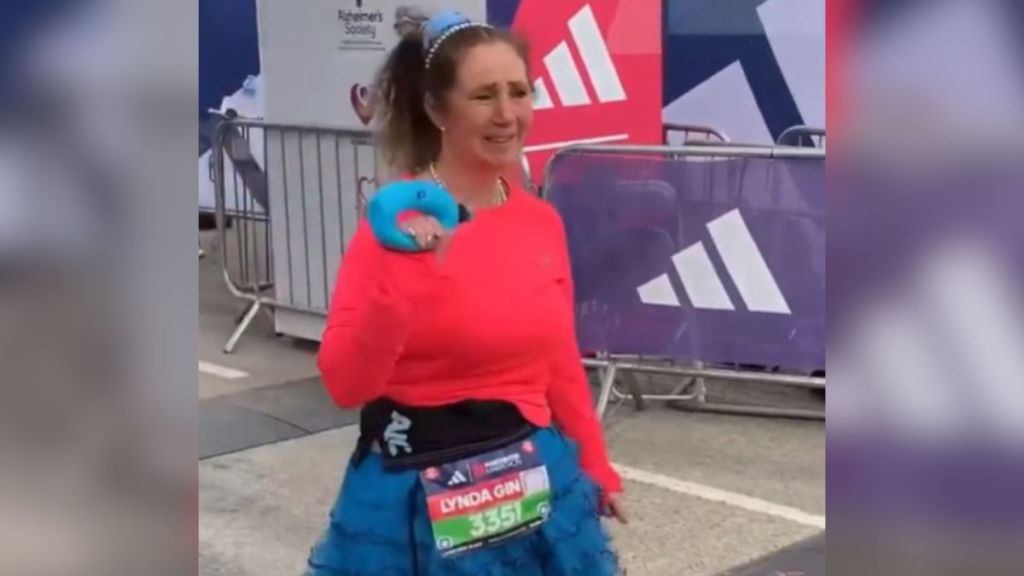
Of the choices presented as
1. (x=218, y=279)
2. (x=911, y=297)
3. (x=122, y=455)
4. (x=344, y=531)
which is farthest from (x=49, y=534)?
(x=218, y=279)

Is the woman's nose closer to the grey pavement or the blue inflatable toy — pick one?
the blue inflatable toy

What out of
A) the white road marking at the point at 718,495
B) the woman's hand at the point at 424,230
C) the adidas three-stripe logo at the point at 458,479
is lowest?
the white road marking at the point at 718,495

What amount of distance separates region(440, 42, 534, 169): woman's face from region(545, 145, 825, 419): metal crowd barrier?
3.17 m

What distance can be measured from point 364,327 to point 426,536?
16.2 inches

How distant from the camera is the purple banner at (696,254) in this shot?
5.88 metres

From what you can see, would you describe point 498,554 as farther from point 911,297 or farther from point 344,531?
point 911,297

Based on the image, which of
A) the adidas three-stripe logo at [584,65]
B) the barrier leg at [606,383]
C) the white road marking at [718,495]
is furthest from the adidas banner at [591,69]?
the white road marking at [718,495]

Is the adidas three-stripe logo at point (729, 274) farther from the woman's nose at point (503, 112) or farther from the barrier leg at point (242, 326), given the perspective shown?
the woman's nose at point (503, 112)

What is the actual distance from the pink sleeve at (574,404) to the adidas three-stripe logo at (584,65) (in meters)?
4.14

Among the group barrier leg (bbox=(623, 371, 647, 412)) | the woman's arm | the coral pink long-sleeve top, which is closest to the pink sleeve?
the coral pink long-sleeve top

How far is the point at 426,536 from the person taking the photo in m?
2.64

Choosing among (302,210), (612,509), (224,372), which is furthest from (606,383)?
(612,509)

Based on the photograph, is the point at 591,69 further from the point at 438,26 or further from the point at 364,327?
the point at 364,327

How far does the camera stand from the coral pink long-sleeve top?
8.23ft
